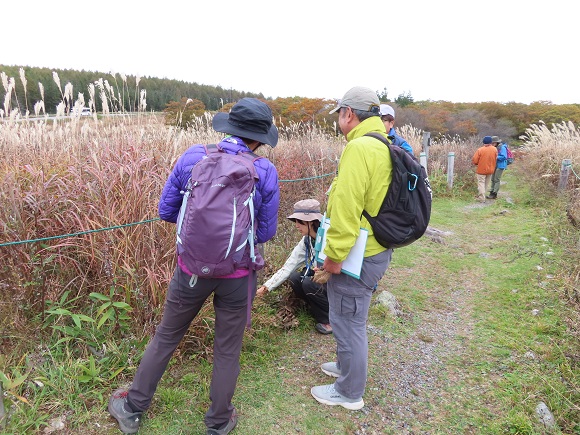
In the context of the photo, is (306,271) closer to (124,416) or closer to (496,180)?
(124,416)

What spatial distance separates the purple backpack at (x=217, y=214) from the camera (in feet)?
5.41

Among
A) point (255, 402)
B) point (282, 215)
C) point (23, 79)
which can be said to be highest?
point (23, 79)

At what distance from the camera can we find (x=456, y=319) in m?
3.61

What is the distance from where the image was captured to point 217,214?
5.40 feet

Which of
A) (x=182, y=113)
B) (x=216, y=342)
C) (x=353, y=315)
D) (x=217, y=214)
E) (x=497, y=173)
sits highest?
(x=182, y=113)

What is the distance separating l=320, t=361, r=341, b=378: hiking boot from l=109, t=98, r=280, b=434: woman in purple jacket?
835mm

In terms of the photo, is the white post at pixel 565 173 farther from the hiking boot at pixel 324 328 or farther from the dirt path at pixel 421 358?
the hiking boot at pixel 324 328

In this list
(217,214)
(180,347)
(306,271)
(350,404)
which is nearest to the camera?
(217,214)

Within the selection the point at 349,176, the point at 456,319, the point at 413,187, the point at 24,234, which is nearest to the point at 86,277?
the point at 24,234

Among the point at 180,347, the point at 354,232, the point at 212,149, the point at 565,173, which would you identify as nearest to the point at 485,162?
the point at 565,173

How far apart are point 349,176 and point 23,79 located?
13.1 ft

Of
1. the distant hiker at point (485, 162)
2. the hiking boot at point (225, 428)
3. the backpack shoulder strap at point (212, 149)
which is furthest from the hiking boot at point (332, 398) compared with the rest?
the distant hiker at point (485, 162)

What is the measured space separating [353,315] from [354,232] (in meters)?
0.56

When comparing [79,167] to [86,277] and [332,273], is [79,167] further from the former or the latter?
[332,273]
